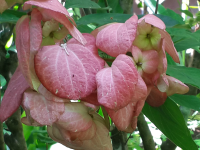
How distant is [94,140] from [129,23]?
3.9 inches

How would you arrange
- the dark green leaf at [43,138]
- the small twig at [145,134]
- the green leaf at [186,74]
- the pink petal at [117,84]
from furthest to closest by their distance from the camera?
the dark green leaf at [43,138] → the small twig at [145,134] → the green leaf at [186,74] → the pink petal at [117,84]

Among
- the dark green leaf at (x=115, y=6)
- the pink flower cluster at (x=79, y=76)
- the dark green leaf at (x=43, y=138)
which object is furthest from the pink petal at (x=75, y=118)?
the dark green leaf at (x=43, y=138)

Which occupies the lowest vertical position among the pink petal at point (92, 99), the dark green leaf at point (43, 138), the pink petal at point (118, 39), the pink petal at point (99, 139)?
the dark green leaf at point (43, 138)

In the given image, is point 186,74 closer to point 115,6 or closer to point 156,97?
point 156,97

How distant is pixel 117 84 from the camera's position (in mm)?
139

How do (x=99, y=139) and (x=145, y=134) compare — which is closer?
(x=99, y=139)

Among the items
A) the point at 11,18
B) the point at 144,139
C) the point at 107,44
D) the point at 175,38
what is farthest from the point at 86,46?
the point at 144,139

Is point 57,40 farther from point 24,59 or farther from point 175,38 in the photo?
point 175,38

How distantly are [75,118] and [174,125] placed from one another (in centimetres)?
14

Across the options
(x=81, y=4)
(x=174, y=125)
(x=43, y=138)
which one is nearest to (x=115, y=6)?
(x=81, y=4)

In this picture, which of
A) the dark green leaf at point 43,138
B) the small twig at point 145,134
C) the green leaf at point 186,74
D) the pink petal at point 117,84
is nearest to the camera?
the pink petal at point 117,84

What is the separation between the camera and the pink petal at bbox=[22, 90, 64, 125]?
14 cm

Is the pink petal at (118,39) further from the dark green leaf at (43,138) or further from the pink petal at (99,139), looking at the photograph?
the dark green leaf at (43,138)

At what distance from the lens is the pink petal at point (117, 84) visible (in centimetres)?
13
